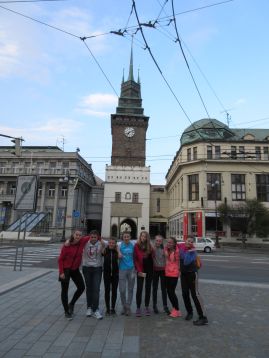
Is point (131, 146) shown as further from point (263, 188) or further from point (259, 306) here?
point (259, 306)

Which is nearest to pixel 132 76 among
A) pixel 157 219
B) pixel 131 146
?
pixel 131 146

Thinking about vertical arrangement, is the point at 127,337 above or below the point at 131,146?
below

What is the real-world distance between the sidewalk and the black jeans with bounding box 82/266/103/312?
1.13 feet

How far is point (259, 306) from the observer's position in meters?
8.42

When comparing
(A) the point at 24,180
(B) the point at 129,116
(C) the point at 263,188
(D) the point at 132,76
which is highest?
(D) the point at 132,76

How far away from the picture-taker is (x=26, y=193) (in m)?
13.6

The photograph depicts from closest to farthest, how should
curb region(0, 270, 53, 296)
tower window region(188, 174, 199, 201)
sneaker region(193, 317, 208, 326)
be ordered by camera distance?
Result: sneaker region(193, 317, 208, 326) < curb region(0, 270, 53, 296) < tower window region(188, 174, 199, 201)

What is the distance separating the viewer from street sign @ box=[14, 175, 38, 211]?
13.4 metres

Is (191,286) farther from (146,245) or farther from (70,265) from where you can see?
(70,265)

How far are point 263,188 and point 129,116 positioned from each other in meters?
32.6

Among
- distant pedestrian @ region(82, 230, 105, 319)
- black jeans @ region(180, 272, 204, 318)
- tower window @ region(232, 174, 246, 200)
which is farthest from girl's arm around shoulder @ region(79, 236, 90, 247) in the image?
tower window @ region(232, 174, 246, 200)

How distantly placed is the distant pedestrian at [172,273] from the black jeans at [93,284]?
4.85 ft

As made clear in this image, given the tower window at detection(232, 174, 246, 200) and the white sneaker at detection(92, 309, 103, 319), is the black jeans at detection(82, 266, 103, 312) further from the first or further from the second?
the tower window at detection(232, 174, 246, 200)

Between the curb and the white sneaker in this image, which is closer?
the white sneaker
